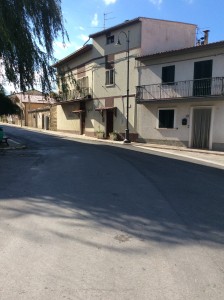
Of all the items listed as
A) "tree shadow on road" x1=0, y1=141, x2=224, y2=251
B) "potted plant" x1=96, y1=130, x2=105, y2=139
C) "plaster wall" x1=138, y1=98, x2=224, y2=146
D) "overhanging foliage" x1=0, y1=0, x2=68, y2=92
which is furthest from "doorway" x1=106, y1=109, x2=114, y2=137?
"tree shadow on road" x1=0, y1=141, x2=224, y2=251

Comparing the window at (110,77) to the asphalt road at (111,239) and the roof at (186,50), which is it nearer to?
the roof at (186,50)

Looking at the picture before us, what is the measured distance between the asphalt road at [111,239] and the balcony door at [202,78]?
42.6 feet

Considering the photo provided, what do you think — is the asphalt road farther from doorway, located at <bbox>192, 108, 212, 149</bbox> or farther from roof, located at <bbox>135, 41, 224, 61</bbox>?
roof, located at <bbox>135, 41, 224, 61</bbox>

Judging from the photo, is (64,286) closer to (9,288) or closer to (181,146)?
(9,288)

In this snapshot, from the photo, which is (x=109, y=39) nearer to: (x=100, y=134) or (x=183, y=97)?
(x=100, y=134)

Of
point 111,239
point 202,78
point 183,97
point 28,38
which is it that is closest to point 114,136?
point 183,97

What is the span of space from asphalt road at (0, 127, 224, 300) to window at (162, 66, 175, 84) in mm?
15148

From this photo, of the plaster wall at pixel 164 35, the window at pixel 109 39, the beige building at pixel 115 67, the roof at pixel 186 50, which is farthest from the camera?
the window at pixel 109 39

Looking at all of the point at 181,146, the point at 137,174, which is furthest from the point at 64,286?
the point at 181,146

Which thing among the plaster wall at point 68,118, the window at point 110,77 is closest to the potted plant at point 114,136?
the window at point 110,77

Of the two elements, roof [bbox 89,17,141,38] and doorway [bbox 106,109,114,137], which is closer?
roof [bbox 89,17,141,38]

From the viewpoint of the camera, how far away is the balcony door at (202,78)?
20303 mm

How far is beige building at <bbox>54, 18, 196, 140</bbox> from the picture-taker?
995 inches

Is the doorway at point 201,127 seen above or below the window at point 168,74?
below
